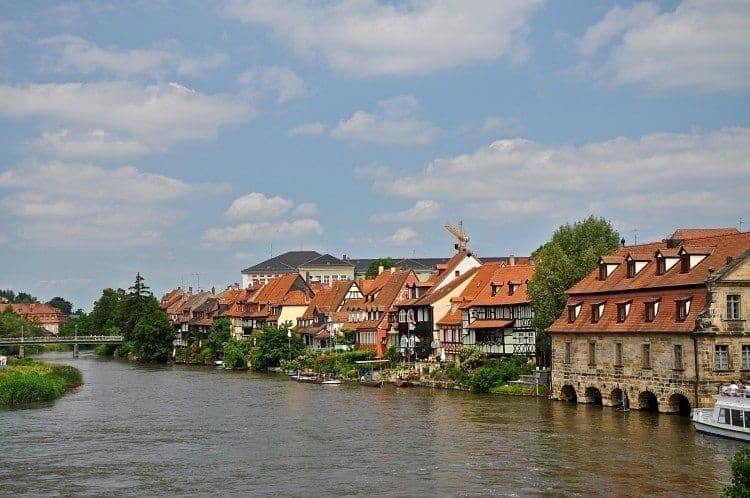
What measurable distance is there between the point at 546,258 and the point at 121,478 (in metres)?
36.9

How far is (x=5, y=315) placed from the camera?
160000 mm

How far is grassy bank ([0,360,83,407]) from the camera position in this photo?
2352 inches

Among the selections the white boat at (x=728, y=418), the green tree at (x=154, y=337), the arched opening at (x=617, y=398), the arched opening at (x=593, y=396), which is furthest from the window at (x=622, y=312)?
the green tree at (x=154, y=337)

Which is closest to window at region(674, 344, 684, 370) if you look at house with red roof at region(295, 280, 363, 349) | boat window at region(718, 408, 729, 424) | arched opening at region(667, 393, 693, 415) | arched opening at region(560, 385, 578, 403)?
arched opening at region(667, 393, 693, 415)

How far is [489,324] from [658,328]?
22581mm

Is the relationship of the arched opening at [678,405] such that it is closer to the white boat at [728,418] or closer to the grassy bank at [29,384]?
the white boat at [728,418]

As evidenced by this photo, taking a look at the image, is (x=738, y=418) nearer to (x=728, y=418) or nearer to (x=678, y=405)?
(x=728, y=418)

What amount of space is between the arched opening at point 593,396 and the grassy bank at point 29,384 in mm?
34289

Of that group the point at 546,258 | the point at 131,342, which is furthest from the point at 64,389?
the point at 131,342

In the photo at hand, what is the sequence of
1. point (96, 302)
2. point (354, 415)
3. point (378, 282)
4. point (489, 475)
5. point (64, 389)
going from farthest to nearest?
point (96, 302) < point (378, 282) < point (64, 389) < point (354, 415) < point (489, 475)

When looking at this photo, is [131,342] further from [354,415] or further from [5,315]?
[354,415]

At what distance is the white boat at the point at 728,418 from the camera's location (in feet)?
133

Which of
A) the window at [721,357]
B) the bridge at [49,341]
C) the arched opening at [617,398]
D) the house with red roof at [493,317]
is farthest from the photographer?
the bridge at [49,341]

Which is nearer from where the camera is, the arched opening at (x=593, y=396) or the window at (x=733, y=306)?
the window at (x=733, y=306)
